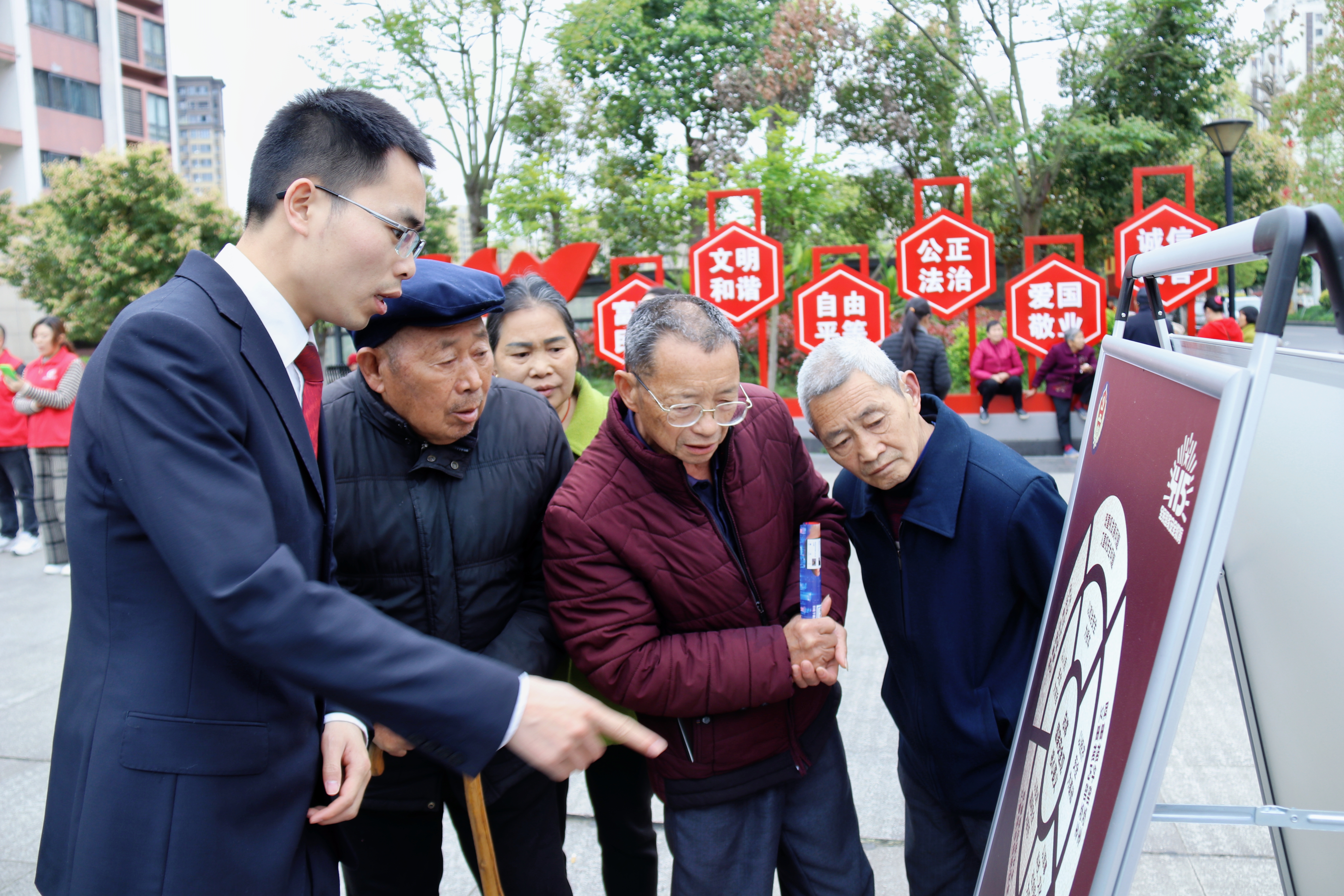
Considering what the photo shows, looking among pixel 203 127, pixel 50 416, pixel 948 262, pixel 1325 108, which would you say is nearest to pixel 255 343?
pixel 50 416

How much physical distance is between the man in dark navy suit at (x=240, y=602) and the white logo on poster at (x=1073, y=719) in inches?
19.4

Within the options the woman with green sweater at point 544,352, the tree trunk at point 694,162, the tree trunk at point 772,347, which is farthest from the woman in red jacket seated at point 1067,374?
the woman with green sweater at point 544,352

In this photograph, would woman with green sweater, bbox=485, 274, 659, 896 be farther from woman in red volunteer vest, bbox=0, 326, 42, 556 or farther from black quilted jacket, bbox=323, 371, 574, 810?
woman in red volunteer vest, bbox=0, 326, 42, 556

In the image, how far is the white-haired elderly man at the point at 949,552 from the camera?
1646mm

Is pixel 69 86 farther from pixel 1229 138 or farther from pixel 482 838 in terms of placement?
pixel 482 838

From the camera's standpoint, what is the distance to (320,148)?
4.10 feet

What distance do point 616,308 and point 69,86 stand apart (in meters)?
23.1

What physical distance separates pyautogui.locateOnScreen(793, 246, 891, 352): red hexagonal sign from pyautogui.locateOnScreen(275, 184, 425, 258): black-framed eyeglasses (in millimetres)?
8617

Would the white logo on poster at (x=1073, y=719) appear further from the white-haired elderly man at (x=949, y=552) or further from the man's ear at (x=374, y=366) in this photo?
the man's ear at (x=374, y=366)

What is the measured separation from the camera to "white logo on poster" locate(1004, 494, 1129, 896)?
0.87 meters

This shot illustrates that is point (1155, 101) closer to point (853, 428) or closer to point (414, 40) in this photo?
point (414, 40)

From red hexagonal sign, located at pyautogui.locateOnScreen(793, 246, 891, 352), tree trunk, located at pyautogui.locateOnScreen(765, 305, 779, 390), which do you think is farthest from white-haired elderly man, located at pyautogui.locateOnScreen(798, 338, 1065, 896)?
tree trunk, located at pyautogui.locateOnScreen(765, 305, 779, 390)

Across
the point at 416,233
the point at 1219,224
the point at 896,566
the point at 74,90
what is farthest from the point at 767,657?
the point at 74,90

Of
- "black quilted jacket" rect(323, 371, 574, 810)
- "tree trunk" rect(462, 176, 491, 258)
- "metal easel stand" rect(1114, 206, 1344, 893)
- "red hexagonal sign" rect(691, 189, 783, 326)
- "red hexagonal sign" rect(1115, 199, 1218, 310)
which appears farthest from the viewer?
"tree trunk" rect(462, 176, 491, 258)
